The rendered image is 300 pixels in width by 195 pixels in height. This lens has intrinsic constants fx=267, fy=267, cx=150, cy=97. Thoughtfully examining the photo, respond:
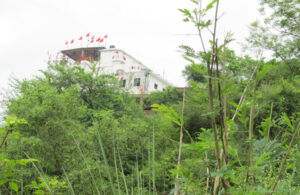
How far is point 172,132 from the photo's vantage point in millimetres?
10625

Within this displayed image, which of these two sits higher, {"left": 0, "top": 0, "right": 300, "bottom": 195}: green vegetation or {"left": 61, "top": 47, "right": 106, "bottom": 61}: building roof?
{"left": 61, "top": 47, "right": 106, "bottom": 61}: building roof

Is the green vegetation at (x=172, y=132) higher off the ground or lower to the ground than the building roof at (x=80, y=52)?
lower

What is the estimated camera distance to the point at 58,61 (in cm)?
1420

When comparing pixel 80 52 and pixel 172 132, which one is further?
pixel 80 52

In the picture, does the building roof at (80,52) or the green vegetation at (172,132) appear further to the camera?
the building roof at (80,52)

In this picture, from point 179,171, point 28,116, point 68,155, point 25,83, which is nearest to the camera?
point 179,171

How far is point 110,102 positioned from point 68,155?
23.6ft

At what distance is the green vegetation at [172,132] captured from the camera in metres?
0.68

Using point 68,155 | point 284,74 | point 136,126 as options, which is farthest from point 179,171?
point 284,74

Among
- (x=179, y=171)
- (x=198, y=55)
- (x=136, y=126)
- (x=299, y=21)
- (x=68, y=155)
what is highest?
(x=299, y=21)

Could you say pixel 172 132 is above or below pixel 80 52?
below

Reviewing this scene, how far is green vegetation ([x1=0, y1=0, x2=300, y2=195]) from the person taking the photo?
678 millimetres

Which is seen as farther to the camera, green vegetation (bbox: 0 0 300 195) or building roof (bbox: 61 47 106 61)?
building roof (bbox: 61 47 106 61)

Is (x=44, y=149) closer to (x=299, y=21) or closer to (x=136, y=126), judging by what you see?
(x=136, y=126)
